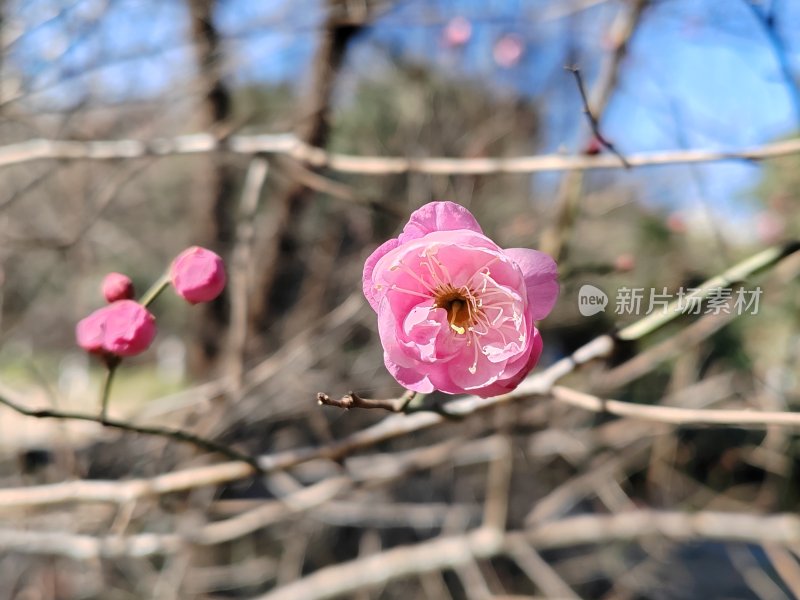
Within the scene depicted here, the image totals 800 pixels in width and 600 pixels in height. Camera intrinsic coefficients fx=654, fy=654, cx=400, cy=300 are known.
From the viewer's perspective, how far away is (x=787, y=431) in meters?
2.09

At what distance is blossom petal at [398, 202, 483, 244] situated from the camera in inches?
26.5

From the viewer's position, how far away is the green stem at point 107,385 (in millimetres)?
813

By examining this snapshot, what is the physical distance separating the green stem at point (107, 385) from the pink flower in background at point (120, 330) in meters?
0.01

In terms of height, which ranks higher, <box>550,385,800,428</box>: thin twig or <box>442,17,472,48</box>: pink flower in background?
<box>550,385,800,428</box>: thin twig

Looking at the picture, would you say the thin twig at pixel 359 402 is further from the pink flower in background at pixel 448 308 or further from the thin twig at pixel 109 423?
the thin twig at pixel 109 423

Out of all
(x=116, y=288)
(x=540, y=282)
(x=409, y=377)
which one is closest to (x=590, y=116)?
(x=540, y=282)

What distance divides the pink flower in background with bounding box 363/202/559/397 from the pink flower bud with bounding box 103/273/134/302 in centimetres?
38

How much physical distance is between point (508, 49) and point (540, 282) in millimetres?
2532

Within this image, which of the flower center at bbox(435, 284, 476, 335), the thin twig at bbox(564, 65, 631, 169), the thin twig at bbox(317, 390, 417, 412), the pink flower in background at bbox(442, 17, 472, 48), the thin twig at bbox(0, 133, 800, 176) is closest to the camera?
the thin twig at bbox(317, 390, 417, 412)

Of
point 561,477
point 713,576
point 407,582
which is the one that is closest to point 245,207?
point 407,582

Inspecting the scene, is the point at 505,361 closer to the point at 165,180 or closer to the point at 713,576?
the point at 713,576

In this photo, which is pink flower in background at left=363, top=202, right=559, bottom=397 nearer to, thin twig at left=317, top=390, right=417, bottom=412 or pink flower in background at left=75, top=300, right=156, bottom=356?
thin twig at left=317, top=390, right=417, bottom=412

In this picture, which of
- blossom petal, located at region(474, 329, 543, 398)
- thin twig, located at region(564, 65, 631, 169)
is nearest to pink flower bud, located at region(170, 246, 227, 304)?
blossom petal, located at region(474, 329, 543, 398)

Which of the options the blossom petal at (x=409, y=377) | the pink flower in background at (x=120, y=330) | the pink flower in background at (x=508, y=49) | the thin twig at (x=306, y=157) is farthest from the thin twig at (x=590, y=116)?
the pink flower in background at (x=508, y=49)
